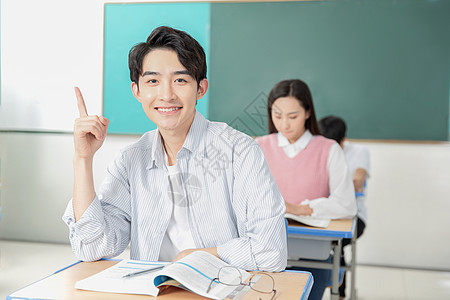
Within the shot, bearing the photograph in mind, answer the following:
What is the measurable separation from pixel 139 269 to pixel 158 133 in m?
0.46

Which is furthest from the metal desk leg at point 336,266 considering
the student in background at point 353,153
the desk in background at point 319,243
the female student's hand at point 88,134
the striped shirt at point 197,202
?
the female student's hand at point 88,134

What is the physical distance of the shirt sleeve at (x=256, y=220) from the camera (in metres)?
1.30

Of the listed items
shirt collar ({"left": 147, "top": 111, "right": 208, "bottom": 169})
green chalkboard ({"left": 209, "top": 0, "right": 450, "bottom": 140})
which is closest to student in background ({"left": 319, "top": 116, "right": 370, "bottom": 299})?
green chalkboard ({"left": 209, "top": 0, "right": 450, "bottom": 140})

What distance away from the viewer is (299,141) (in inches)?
111

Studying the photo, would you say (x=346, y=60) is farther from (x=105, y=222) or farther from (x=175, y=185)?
(x=105, y=222)

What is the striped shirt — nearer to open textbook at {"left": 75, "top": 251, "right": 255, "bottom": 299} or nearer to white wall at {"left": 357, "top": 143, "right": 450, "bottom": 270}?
open textbook at {"left": 75, "top": 251, "right": 255, "bottom": 299}

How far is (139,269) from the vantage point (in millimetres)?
1231

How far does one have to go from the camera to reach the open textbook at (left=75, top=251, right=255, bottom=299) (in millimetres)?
1080

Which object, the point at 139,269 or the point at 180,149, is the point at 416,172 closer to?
the point at 180,149

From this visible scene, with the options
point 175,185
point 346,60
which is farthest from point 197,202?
point 346,60

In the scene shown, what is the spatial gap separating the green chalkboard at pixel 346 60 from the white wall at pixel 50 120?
1.22 feet

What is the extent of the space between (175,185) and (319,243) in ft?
3.01

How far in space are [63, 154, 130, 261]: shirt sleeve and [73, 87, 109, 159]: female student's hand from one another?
0.42 ft

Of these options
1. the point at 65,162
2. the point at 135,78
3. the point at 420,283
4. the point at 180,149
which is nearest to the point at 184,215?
the point at 180,149
